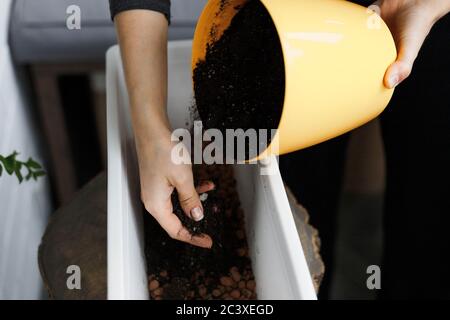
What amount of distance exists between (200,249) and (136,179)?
0.16 metres

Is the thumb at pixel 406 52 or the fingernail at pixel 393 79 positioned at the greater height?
the thumb at pixel 406 52

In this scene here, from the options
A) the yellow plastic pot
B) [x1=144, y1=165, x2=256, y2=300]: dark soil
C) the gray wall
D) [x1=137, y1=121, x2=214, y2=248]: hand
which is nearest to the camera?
the yellow plastic pot

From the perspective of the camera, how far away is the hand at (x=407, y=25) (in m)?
0.60

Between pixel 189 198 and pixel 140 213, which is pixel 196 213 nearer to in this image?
pixel 189 198

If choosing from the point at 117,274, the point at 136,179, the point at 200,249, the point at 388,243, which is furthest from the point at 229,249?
the point at 388,243

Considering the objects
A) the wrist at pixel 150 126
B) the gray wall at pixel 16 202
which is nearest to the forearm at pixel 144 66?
the wrist at pixel 150 126

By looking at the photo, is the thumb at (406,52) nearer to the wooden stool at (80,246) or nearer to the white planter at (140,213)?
the white planter at (140,213)

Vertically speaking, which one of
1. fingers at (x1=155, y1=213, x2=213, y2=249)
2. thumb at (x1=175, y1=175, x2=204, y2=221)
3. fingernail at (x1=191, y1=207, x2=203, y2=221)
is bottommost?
fingers at (x1=155, y1=213, x2=213, y2=249)

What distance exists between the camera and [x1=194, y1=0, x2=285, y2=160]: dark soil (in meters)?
0.68

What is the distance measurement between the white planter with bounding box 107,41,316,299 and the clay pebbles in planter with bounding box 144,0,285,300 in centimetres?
3

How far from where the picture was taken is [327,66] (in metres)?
0.55

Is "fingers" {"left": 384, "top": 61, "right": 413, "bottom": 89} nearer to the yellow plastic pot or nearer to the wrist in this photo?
the yellow plastic pot

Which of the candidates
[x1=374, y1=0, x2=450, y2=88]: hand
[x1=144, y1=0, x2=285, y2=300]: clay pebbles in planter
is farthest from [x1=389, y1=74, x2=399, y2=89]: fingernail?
[x1=144, y1=0, x2=285, y2=300]: clay pebbles in planter

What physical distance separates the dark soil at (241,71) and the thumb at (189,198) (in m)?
0.10
